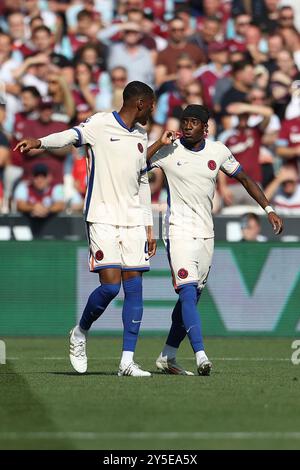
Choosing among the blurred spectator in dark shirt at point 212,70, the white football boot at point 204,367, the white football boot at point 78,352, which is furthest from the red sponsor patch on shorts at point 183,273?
the blurred spectator in dark shirt at point 212,70

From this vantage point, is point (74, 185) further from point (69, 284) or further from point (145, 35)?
point (145, 35)

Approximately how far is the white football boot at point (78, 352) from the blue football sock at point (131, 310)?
1.39 feet

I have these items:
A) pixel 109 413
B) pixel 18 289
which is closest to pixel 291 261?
pixel 18 289

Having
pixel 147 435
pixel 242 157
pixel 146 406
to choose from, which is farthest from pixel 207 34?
pixel 147 435

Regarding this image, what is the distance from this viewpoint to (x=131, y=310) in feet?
34.5

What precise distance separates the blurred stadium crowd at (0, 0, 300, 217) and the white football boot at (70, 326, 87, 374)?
18.9 ft

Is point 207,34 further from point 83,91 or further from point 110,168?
point 110,168

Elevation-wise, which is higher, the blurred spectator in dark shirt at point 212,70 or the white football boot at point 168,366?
the blurred spectator in dark shirt at point 212,70

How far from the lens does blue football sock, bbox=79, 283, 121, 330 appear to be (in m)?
10.3

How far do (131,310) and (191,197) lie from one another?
1.15 m

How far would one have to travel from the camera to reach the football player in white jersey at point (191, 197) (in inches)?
423

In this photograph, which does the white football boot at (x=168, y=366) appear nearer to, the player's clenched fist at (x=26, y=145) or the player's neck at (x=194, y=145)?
the player's neck at (x=194, y=145)

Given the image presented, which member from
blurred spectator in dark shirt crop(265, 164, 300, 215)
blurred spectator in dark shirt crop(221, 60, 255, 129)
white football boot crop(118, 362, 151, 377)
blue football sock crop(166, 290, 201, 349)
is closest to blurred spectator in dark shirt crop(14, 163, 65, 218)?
blurred spectator in dark shirt crop(221, 60, 255, 129)

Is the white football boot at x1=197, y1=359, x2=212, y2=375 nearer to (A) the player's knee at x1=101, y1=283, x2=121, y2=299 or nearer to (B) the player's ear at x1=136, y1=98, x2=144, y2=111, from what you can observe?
(A) the player's knee at x1=101, y1=283, x2=121, y2=299
